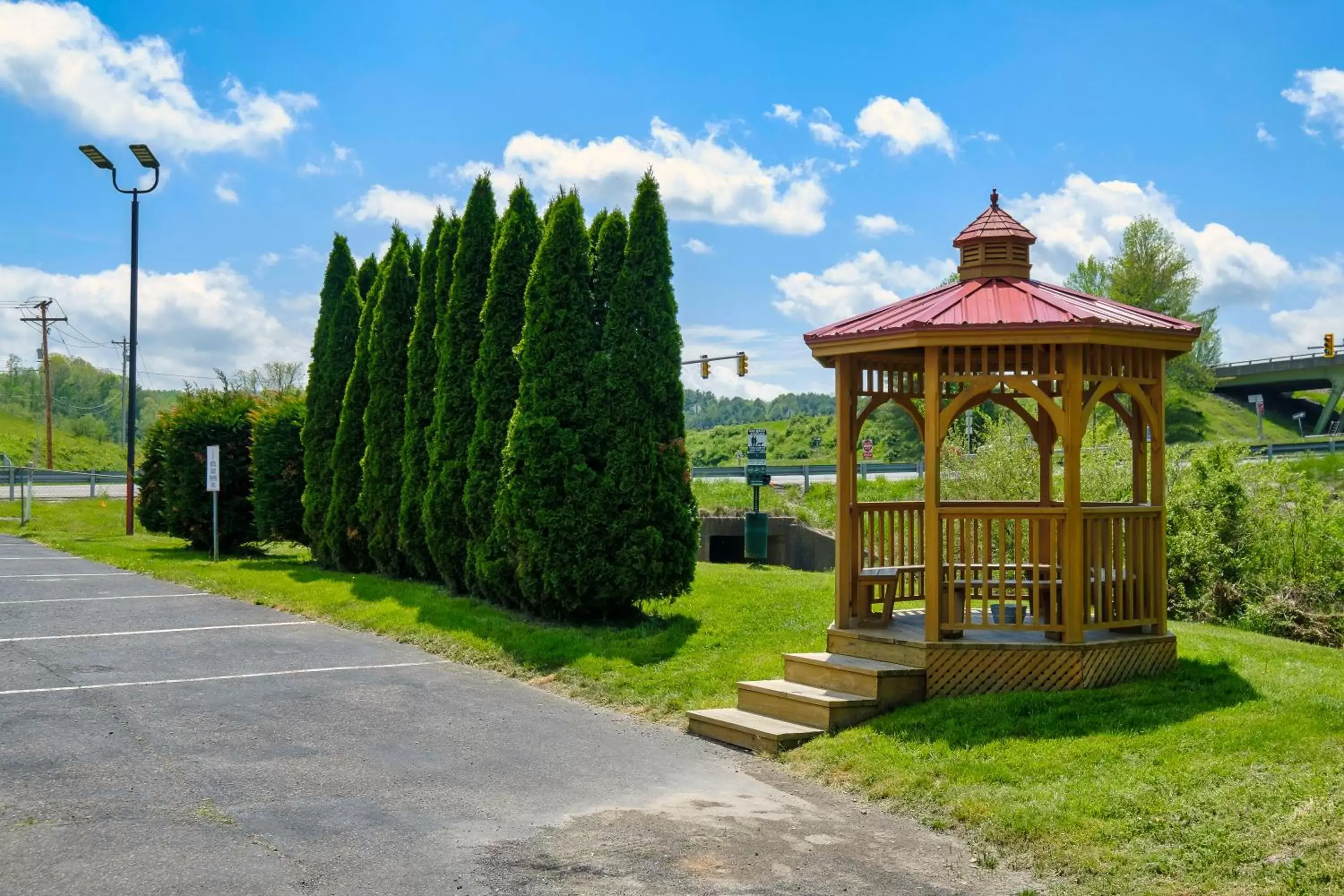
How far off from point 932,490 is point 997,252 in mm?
2460

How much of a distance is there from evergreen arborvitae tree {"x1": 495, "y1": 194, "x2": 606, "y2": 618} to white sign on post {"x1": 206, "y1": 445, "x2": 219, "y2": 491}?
9571 millimetres

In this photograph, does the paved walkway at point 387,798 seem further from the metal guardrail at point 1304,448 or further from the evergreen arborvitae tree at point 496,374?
the metal guardrail at point 1304,448

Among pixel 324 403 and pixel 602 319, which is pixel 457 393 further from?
pixel 324 403

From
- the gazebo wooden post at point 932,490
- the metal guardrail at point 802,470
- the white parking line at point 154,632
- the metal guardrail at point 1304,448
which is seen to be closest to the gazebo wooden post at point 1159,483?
the gazebo wooden post at point 932,490

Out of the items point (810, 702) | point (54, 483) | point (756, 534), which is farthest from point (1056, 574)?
Answer: point (54, 483)

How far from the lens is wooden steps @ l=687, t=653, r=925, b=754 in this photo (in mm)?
8617

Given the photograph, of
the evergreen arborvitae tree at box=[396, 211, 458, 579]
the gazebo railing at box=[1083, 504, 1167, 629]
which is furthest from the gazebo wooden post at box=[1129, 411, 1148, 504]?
the evergreen arborvitae tree at box=[396, 211, 458, 579]

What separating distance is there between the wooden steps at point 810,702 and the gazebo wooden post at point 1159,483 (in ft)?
7.07

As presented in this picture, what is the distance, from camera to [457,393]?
15.5 m

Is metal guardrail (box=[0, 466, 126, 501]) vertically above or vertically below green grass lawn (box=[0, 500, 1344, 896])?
above

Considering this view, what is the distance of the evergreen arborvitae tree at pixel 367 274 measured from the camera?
2047 cm

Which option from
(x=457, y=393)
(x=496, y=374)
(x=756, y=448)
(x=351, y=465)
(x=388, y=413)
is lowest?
(x=351, y=465)

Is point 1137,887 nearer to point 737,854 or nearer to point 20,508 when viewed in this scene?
point 737,854

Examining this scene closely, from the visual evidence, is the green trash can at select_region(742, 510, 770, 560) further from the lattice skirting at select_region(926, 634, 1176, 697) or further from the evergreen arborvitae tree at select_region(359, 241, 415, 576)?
the lattice skirting at select_region(926, 634, 1176, 697)
